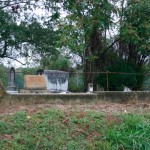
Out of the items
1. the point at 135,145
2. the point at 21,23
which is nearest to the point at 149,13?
the point at 21,23

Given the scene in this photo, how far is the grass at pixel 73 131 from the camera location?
12.6 feet

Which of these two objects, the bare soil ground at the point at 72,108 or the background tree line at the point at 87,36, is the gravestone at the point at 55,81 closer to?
the background tree line at the point at 87,36

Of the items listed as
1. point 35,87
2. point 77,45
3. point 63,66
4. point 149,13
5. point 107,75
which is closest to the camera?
point 35,87

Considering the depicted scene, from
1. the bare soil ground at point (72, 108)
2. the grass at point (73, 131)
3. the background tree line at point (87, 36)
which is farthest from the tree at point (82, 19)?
the grass at point (73, 131)

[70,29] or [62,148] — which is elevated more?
[70,29]

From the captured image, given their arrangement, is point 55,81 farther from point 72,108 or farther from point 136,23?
point 72,108

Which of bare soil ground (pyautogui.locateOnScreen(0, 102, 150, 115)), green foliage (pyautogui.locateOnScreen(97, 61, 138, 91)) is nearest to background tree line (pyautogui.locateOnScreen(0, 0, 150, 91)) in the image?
green foliage (pyautogui.locateOnScreen(97, 61, 138, 91))

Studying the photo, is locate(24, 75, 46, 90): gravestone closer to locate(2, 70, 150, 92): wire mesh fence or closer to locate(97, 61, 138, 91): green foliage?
locate(2, 70, 150, 92): wire mesh fence

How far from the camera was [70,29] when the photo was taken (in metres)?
12.8

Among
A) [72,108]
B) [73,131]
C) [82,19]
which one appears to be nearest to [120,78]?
[82,19]

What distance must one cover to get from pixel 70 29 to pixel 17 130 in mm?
8999

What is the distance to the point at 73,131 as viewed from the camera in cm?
419

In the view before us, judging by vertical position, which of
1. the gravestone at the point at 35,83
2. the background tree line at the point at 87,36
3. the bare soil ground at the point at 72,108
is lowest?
the bare soil ground at the point at 72,108

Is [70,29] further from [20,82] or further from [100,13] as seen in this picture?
[20,82]
